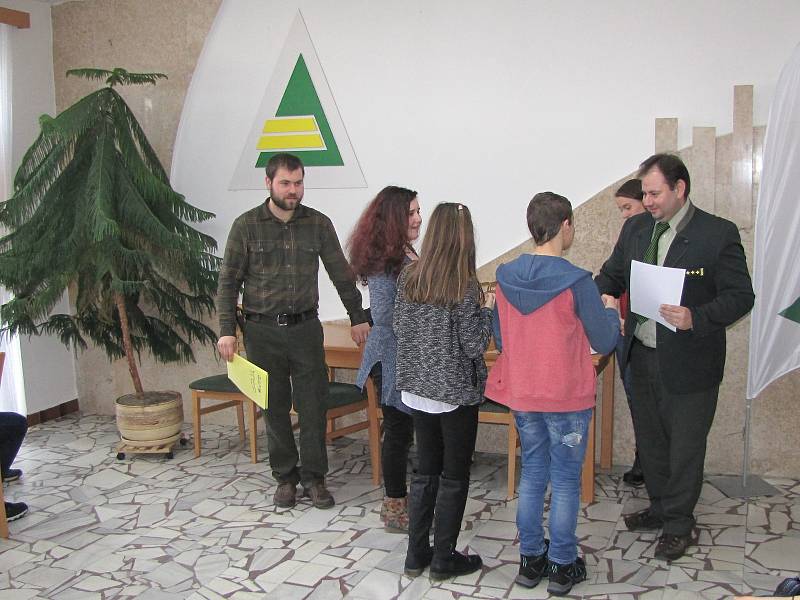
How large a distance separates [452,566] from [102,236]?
8.15ft

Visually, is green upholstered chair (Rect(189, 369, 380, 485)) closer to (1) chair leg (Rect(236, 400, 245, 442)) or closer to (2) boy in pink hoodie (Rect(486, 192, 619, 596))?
(1) chair leg (Rect(236, 400, 245, 442))

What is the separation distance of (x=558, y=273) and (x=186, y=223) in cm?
318

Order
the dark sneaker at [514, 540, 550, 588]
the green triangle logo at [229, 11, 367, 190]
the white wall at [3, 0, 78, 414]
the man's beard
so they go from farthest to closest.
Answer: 1. the white wall at [3, 0, 78, 414]
2. the green triangle logo at [229, 11, 367, 190]
3. the man's beard
4. the dark sneaker at [514, 540, 550, 588]

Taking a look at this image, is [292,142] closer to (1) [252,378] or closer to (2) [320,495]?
(1) [252,378]

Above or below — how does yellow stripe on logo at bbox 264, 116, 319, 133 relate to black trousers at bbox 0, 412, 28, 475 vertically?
above

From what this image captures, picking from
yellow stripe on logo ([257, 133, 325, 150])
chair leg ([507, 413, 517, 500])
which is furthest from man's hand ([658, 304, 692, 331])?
yellow stripe on logo ([257, 133, 325, 150])

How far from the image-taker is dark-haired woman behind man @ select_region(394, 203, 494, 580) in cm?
255

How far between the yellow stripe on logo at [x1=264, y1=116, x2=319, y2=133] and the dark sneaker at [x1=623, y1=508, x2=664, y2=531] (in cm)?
281

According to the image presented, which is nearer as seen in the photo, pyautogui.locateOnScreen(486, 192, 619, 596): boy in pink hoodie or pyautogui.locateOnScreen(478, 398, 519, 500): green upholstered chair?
pyautogui.locateOnScreen(486, 192, 619, 596): boy in pink hoodie

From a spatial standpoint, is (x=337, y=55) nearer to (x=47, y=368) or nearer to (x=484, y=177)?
(x=484, y=177)

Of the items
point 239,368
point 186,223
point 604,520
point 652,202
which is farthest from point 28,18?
point 604,520

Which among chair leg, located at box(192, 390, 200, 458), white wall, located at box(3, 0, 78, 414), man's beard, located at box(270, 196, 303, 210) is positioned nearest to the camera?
man's beard, located at box(270, 196, 303, 210)

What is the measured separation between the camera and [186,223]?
16.4 ft

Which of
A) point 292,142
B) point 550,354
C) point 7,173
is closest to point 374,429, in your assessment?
point 550,354
